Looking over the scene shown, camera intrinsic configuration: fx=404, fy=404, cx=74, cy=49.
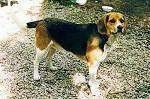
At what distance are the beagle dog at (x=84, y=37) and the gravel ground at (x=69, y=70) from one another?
421mm

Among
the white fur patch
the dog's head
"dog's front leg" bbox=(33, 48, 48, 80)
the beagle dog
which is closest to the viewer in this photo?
the dog's head

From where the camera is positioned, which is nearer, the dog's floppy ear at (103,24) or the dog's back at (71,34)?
the dog's floppy ear at (103,24)

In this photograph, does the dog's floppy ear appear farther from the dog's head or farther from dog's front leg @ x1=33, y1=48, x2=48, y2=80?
dog's front leg @ x1=33, y1=48, x2=48, y2=80

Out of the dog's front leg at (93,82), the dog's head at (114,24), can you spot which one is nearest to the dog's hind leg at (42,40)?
the dog's front leg at (93,82)

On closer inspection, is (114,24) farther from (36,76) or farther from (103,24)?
(36,76)

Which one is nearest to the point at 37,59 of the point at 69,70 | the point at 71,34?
the point at 69,70

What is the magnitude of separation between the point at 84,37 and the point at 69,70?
1519 millimetres

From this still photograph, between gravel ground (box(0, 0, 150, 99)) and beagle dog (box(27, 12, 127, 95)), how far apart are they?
421 mm

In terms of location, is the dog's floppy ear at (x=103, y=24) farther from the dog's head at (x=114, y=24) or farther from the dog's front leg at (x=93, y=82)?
the dog's front leg at (x=93, y=82)

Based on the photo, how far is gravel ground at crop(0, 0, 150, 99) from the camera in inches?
342

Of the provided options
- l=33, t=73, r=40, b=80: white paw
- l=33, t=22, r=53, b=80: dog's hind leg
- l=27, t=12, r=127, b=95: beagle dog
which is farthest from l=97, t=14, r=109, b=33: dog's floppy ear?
l=33, t=73, r=40, b=80: white paw

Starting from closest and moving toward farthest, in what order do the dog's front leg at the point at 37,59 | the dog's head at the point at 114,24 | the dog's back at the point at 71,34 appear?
the dog's head at the point at 114,24 → the dog's back at the point at 71,34 → the dog's front leg at the point at 37,59

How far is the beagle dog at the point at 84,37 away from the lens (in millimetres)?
7613

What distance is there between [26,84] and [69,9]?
435cm
